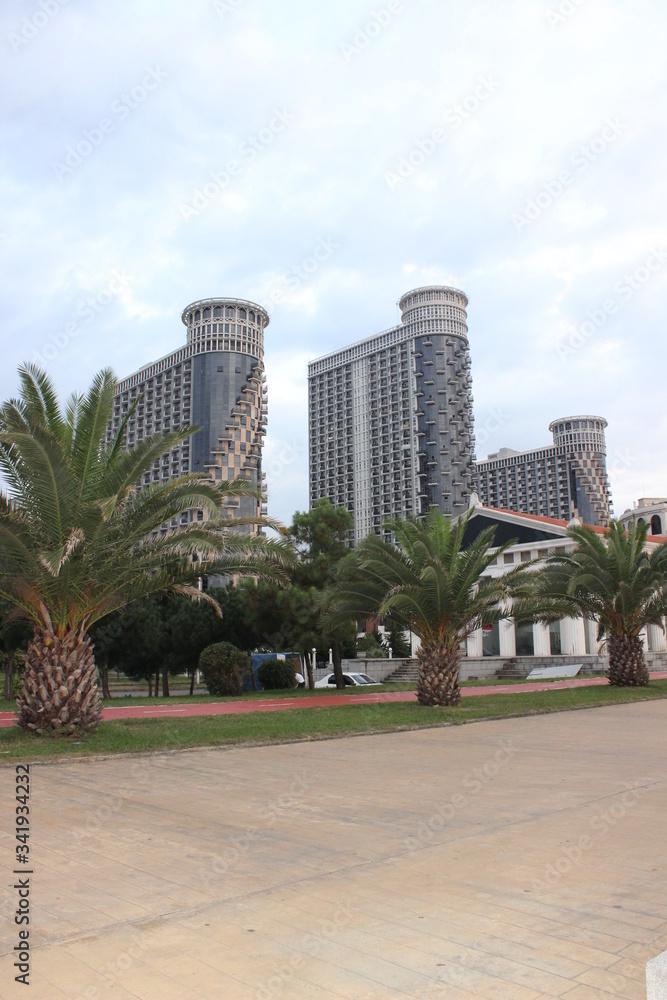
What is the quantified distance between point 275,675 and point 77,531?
21.3 meters

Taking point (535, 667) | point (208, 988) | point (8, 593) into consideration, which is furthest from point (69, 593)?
point (535, 667)

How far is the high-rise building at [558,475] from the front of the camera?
159 meters

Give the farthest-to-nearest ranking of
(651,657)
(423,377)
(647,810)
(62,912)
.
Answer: (423,377), (651,657), (647,810), (62,912)

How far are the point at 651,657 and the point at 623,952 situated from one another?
143ft

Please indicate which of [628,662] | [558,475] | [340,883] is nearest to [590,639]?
[628,662]

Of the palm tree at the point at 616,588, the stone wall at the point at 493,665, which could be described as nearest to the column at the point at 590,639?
the stone wall at the point at 493,665

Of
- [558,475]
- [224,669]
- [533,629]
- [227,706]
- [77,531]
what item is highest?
[558,475]

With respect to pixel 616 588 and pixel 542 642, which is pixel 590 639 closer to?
pixel 542 642

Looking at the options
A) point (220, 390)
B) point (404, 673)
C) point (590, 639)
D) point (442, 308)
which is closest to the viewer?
point (404, 673)

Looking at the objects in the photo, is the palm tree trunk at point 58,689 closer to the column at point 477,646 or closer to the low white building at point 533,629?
the low white building at point 533,629

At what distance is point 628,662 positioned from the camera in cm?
2645

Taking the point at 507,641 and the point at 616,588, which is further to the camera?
the point at 507,641

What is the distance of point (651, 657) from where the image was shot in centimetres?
4369

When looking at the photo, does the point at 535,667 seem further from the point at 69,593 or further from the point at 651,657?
the point at 69,593
